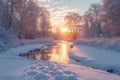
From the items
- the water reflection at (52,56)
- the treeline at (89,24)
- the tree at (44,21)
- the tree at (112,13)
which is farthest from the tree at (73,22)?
the water reflection at (52,56)

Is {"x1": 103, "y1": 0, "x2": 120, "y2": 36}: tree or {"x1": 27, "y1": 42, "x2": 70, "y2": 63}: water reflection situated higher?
{"x1": 103, "y1": 0, "x2": 120, "y2": 36}: tree

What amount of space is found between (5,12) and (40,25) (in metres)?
26.4

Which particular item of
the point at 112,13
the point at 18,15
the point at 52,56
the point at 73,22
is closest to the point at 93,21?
the point at 73,22

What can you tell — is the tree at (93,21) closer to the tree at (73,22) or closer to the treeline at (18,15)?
the tree at (73,22)

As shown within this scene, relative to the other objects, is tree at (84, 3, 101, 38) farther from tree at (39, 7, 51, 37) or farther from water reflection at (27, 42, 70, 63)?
water reflection at (27, 42, 70, 63)

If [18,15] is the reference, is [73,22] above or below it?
below

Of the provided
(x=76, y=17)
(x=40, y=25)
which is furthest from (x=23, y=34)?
(x=76, y=17)

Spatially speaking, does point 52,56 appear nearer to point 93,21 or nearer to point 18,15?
point 18,15

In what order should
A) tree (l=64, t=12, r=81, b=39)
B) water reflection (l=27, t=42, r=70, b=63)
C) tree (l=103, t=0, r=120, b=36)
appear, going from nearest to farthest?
water reflection (l=27, t=42, r=70, b=63)
tree (l=103, t=0, r=120, b=36)
tree (l=64, t=12, r=81, b=39)

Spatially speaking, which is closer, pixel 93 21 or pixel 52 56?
pixel 52 56

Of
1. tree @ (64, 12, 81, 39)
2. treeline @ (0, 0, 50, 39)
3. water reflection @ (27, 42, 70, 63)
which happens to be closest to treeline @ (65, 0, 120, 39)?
tree @ (64, 12, 81, 39)

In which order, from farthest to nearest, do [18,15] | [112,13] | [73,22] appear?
[73,22]
[18,15]
[112,13]

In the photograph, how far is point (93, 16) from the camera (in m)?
74.6

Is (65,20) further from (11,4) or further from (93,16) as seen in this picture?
(11,4)
